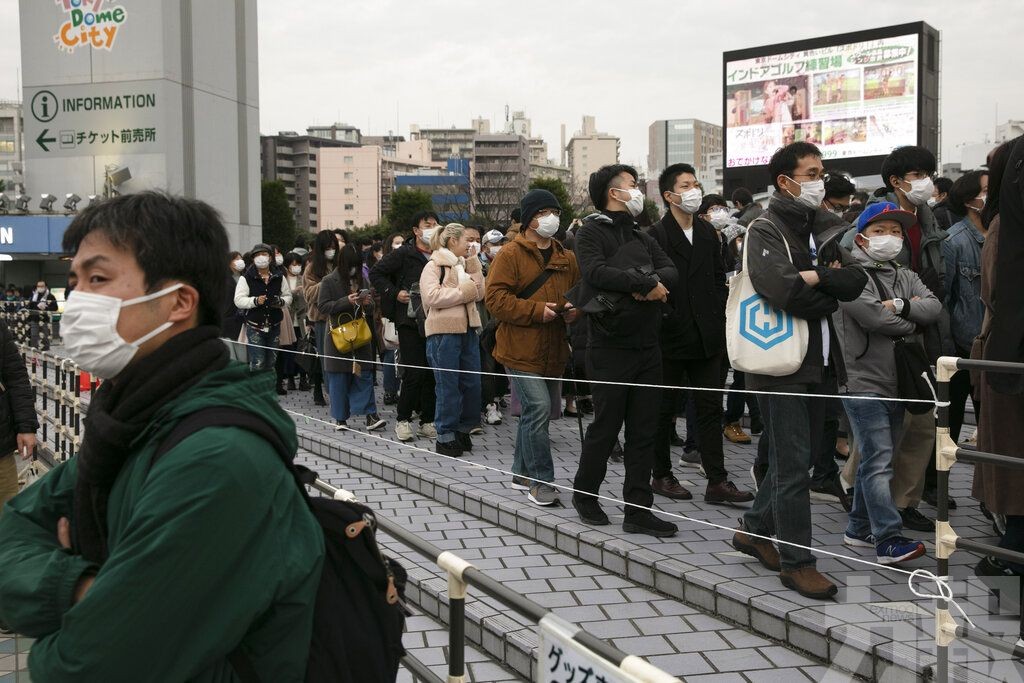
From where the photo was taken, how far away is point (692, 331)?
6637 mm

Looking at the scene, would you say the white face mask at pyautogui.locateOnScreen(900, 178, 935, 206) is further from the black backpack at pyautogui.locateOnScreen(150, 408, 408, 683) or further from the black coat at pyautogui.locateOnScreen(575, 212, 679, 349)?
the black backpack at pyautogui.locateOnScreen(150, 408, 408, 683)

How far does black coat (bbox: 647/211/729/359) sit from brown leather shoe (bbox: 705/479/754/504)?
35.6 inches

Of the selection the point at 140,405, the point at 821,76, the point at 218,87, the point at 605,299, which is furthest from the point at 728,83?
the point at 140,405

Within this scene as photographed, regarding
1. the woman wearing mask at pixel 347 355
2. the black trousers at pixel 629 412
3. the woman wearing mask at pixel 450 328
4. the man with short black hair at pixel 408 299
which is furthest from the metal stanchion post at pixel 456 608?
the woman wearing mask at pixel 347 355

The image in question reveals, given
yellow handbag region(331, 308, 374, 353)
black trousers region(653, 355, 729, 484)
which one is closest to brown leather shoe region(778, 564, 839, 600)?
black trousers region(653, 355, 729, 484)

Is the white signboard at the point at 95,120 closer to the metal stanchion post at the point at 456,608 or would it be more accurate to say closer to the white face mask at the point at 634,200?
the white face mask at the point at 634,200

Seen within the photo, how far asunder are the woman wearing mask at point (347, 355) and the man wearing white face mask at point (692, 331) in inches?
153

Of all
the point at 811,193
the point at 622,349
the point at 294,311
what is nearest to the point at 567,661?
the point at 811,193

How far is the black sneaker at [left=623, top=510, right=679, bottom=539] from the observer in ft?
18.8

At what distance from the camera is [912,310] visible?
5.25m

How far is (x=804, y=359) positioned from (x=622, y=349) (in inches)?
53.3

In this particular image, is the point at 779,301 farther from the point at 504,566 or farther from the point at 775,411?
the point at 504,566

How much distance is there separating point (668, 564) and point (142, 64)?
42133 mm

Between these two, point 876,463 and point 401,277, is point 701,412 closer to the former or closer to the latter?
point 876,463
